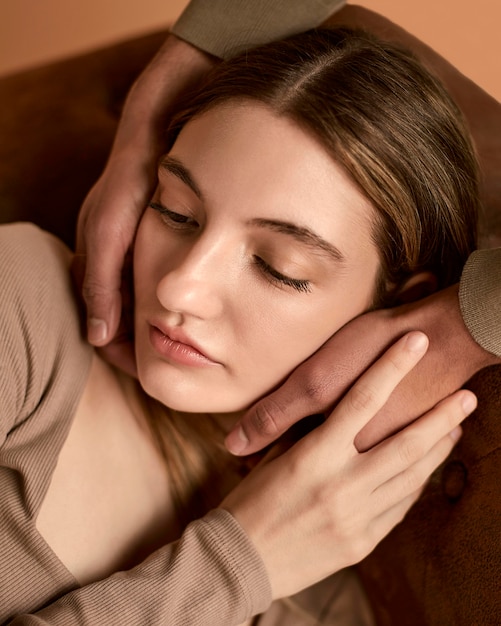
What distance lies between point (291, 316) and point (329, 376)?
0.34ft

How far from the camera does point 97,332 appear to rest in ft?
3.76

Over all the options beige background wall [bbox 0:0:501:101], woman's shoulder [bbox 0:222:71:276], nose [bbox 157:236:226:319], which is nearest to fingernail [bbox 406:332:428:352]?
nose [bbox 157:236:226:319]

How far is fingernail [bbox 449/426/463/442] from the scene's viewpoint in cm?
115

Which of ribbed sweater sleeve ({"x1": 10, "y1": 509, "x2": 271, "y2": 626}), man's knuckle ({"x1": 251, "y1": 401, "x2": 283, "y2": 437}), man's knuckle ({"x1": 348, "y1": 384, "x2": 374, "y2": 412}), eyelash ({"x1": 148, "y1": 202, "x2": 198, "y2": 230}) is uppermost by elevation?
eyelash ({"x1": 148, "y1": 202, "x2": 198, "y2": 230})

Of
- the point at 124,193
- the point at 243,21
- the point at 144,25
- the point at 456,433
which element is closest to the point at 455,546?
the point at 456,433

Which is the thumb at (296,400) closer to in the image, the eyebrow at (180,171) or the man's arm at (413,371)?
the man's arm at (413,371)

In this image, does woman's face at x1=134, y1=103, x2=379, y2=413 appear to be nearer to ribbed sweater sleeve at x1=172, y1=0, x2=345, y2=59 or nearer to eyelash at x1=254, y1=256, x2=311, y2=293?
eyelash at x1=254, y1=256, x2=311, y2=293

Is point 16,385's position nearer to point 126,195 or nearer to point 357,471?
Result: point 126,195

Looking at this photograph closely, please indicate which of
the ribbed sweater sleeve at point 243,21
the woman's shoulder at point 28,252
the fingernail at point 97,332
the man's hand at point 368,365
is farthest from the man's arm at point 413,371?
the ribbed sweater sleeve at point 243,21

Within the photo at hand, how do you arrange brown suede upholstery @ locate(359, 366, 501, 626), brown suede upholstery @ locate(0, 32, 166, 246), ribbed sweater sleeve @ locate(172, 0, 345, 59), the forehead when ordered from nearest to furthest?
the forehead
brown suede upholstery @ locate(359, 366, 501, 626)
ribbed sweater sleeve @ locate(172, 0, 345, 59)
brown suede upholstery @ locate(0, 32, 166, 246)

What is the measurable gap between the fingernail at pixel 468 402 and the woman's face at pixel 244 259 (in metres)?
0.20

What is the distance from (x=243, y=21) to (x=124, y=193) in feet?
1.18

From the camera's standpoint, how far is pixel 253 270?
1014 mm

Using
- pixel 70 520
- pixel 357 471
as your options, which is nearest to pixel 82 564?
pixel 70 520
